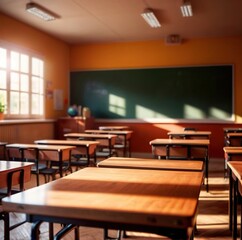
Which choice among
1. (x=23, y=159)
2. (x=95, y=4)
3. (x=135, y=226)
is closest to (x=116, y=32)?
(x=95, y=4)

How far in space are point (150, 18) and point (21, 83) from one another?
2956 mm

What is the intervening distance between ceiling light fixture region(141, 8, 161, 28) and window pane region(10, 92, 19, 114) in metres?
2.97

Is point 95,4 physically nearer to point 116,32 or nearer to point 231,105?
point 116,32

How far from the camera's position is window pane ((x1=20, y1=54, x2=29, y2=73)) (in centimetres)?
662

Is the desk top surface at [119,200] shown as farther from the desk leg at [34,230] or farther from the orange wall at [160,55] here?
the orange wall at [160,55]

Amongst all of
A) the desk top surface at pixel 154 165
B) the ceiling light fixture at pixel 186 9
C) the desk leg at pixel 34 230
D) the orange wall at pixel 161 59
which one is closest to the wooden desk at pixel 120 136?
the orange wall at pixel 161 59

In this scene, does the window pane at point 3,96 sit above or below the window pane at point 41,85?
below

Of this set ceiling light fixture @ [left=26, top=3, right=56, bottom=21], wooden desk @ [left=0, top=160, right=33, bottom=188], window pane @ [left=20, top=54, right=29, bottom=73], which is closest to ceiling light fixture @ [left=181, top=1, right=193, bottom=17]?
ceiling light fixture @ [left=26, top=3, right=56, bottom=21]

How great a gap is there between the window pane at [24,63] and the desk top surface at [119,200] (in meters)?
5.48

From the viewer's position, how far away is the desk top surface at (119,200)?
1.06 m

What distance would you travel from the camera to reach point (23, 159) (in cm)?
405

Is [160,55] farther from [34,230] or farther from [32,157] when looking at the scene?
[34,230]

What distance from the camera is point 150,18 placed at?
19.8 ft

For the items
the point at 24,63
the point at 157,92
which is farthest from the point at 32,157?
the point at 157,92
